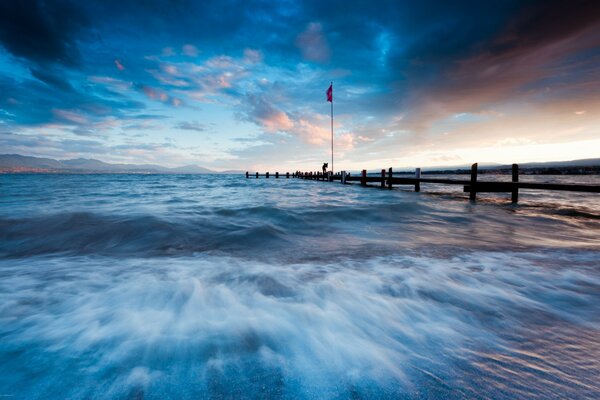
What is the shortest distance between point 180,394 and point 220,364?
0.91 feet

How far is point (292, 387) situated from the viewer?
4.76 ft

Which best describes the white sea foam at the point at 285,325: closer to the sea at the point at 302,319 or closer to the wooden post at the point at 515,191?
the sea at the point at 302,319

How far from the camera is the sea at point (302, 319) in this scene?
148 centimetres

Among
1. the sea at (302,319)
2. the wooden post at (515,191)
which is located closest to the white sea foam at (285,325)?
the sea at (302,319)

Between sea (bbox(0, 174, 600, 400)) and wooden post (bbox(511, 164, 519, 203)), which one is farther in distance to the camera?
wooden post (bbox(511, 164, 519, 203))

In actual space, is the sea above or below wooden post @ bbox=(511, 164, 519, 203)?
below

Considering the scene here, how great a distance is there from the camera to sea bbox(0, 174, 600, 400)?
1479 mm

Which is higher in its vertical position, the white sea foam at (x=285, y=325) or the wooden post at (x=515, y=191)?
the wooden post at (x=515, y=191)

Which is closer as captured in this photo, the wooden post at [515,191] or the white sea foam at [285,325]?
the white sea foam at [285,325]

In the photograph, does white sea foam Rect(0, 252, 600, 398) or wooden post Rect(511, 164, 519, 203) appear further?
wooden post Rect(511, 164, 519, 203)

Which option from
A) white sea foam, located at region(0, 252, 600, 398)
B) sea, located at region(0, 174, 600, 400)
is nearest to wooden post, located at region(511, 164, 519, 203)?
sea, located at region(0, 174, 600, 400)

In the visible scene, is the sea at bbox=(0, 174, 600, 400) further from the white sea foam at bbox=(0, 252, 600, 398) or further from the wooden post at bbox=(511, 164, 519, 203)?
the wooden post at bbox=(511, 164, 519, 203)

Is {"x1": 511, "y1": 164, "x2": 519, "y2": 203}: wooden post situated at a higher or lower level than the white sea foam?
higher

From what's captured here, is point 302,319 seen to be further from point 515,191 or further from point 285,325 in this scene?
point 515,191
